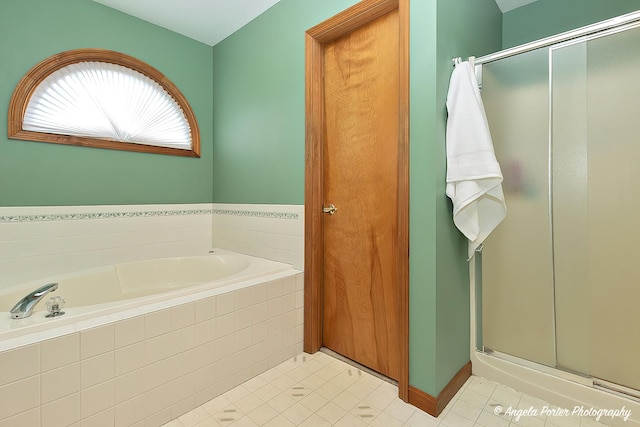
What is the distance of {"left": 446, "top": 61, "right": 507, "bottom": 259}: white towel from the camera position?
134 cm

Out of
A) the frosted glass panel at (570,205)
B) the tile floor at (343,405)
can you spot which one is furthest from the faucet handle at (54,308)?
the frosted glass panel at (570,205)

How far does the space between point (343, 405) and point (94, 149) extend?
2343 millimetres

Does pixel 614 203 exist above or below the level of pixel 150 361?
above

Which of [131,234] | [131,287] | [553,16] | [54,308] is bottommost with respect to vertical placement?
[131,287]

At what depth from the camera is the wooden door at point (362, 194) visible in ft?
5.33

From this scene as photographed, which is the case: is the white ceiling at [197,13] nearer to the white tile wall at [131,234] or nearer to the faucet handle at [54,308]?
the white tile wall at [131,234]

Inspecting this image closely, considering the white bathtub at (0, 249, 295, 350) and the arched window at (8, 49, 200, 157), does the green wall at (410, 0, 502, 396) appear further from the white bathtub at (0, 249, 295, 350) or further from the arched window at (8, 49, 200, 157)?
the arched window at (8, 49, 200, 157)

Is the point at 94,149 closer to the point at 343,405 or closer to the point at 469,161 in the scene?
the point at 343,405

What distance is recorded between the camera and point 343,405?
1.44 metres

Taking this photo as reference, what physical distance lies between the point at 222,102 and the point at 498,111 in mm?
2152

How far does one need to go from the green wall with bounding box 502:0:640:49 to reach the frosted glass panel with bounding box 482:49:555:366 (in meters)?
0.63

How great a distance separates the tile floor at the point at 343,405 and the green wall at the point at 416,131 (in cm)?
15

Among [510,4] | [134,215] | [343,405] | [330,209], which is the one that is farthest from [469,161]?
[134,215]

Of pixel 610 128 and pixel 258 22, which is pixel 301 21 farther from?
pixel 610 128
